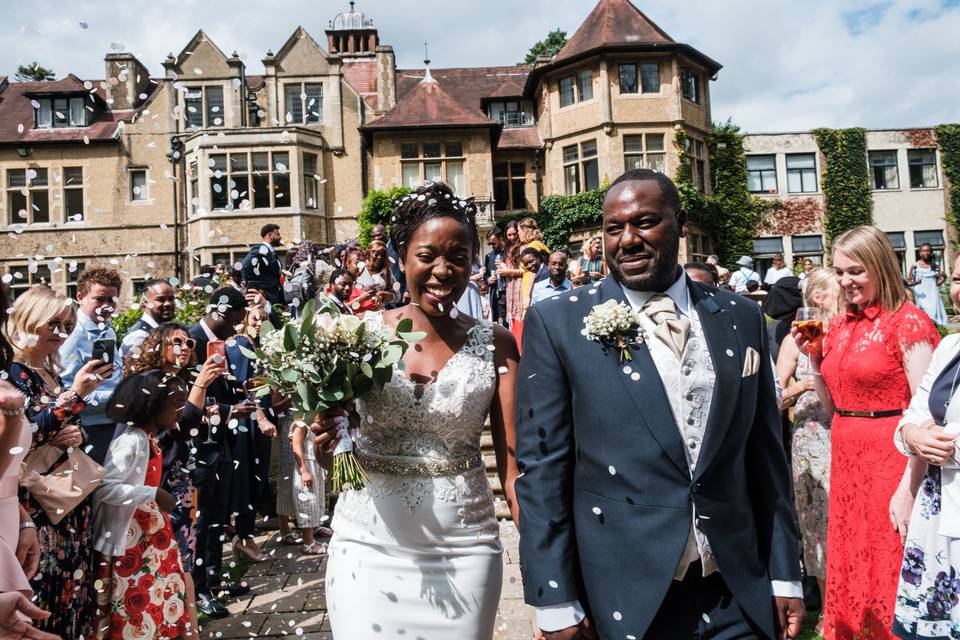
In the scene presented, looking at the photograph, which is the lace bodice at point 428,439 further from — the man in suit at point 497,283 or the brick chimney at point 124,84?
the brick chimney at point 124,84

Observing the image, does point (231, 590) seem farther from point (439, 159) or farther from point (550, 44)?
point (550, 44)

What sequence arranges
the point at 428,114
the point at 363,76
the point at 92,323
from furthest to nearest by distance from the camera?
the point at 363,76 < the point at 428,114 < the point at 92,323

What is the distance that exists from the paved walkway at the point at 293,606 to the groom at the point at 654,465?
2831mm

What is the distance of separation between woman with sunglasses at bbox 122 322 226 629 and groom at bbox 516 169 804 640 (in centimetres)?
284

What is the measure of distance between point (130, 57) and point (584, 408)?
1334 inches

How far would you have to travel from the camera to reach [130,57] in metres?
30.2

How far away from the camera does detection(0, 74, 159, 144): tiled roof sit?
28469 mm

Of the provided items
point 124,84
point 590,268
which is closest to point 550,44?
point 124,84

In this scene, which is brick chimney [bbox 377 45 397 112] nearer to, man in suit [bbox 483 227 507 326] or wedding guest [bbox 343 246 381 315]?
man in suit [bbox 483 227 507 326]

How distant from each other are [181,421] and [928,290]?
17.1m

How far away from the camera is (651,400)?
2295 millimetres

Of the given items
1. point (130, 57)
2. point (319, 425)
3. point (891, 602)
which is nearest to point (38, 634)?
point (319, 425)

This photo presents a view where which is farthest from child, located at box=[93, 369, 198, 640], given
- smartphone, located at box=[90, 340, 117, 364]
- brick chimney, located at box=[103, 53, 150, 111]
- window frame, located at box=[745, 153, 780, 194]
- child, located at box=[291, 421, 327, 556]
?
window frame, located at box=[745, 153, 780, 194]

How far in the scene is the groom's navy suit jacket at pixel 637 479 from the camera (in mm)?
2230
